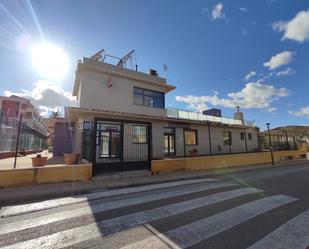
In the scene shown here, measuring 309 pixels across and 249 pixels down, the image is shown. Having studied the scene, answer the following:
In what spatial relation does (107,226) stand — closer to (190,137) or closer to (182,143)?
Answer: (182,143)

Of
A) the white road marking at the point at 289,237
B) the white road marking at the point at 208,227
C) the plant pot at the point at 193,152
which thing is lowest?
the white road marking at the point at 289,237

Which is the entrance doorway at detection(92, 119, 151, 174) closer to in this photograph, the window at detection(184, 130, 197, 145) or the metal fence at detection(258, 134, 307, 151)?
the window at detection(184, 130, 197, 145)

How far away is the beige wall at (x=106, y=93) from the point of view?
13.6 m

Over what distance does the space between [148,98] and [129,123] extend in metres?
6.53

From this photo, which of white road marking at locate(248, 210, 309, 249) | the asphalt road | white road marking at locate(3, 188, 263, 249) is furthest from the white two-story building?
white road marking at locate(248, 210, 309, 249)

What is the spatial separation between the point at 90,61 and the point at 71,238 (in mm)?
13253

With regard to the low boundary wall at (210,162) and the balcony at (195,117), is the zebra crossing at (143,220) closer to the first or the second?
the low boundary wall at (210,162)

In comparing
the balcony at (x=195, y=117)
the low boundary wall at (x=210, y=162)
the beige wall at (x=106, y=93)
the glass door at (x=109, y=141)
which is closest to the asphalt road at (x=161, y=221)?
the low boundary wall at (x=210, y=162)

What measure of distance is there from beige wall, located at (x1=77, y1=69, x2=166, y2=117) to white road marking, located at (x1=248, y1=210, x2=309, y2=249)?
1246cm

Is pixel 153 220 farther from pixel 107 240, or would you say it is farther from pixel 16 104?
pixel 16 104

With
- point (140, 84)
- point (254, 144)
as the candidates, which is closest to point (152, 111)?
point (140, 84)

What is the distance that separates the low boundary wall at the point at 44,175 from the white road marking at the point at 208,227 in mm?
6019

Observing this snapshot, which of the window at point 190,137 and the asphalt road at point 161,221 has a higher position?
the window at point 190,137

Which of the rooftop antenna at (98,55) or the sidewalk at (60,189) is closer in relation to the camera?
the sidewalk at (60,189)
